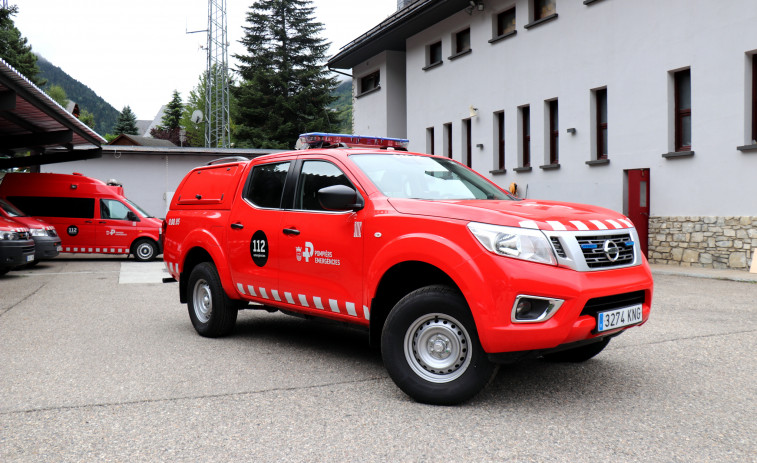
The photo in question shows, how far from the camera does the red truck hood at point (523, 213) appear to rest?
4.27m

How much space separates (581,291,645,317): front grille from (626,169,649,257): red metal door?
12.1m

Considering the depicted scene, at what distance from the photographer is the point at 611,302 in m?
4.41

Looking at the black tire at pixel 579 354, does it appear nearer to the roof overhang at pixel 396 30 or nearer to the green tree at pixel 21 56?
Answer: the roof overhang at pixel 396 30

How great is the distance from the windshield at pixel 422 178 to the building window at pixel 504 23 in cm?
1606

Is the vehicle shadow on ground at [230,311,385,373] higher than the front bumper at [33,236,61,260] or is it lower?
lower

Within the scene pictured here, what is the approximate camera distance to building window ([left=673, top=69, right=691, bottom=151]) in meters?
15.2

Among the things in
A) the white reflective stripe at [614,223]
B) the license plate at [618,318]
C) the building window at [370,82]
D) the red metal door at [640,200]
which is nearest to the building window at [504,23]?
the red metal door at [640,200]

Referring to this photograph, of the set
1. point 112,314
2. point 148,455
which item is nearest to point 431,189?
point 148,455

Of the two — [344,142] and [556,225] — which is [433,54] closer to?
[344,142]

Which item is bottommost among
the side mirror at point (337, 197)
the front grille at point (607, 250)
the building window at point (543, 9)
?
the front grille at point (607, 250)

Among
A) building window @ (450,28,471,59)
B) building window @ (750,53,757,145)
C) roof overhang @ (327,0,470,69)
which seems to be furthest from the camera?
building window @ (450,28,471,59)

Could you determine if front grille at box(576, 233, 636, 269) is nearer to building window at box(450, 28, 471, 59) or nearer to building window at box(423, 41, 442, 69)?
building window at box(450, 28, 471, 59)

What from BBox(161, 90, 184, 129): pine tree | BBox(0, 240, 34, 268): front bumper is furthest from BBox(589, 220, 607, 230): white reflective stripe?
BBox(161, 90, 184, 129): pine tree

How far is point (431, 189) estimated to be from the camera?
17.7 ft
